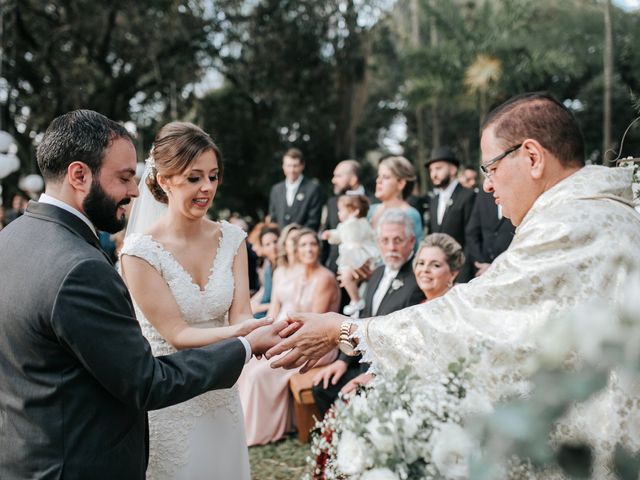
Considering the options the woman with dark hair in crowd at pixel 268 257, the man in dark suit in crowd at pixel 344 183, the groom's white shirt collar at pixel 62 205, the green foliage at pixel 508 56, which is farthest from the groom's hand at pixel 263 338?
the green foliage at pixel 508 56

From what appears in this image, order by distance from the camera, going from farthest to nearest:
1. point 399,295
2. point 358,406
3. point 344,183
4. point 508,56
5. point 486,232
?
point 508,56
point 344,183
point 486,232
point 399,295
point 358,406

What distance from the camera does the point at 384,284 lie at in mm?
5949

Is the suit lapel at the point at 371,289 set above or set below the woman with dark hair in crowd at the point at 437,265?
below

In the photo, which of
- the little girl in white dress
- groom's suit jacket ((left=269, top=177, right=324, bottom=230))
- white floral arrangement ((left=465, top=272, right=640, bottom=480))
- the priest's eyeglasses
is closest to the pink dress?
the little girl in white dress

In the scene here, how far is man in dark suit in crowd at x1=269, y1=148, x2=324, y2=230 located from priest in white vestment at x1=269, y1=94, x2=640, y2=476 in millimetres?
6976

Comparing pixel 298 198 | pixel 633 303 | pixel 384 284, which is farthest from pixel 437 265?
pixel 298 198

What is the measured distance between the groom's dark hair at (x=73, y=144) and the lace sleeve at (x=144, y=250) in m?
0.80

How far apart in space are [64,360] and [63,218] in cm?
52

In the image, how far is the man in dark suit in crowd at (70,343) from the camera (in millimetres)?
2131

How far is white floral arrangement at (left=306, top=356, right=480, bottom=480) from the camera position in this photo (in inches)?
63.6

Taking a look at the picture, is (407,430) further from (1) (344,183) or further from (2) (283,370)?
(1) (344,183)

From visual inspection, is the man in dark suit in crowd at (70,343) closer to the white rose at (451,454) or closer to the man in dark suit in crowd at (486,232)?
the white rose at (451,454)

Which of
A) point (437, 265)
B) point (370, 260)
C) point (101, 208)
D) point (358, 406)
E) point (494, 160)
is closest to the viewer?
point (358, 406)

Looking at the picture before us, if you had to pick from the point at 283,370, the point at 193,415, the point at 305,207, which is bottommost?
the point at 283,370
